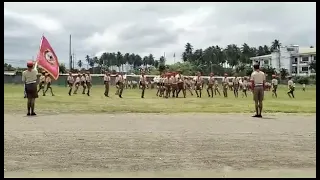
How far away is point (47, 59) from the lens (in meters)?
17.3

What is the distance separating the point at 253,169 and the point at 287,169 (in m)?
0.48

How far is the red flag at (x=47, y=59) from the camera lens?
17000 millimetres

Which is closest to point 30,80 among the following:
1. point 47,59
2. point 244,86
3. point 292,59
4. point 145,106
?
point 47,59

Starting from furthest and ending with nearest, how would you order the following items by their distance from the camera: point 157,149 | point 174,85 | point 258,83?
point 174,85
point 258,83
point 157,149

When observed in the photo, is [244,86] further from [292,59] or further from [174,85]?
[292,59]

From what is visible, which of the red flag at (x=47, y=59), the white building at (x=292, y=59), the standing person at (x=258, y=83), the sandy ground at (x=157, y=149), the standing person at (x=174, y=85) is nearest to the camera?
the sandy ground at (x=157, y=149)

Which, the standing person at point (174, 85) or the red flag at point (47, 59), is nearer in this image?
the red flag at point (47, 59)

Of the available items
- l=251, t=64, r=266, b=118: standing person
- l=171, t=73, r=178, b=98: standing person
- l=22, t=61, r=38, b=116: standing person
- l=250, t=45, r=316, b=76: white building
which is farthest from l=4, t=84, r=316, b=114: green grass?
l=250, t=45, r=316, b=76: white building

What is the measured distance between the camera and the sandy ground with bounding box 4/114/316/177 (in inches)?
261

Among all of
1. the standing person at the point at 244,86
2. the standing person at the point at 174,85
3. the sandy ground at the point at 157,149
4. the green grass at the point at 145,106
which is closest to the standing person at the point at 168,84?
the standing person at the point at 174,85

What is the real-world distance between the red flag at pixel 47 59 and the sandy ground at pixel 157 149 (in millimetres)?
5143

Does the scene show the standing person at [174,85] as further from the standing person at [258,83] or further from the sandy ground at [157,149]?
the sandy ground at [157,149]

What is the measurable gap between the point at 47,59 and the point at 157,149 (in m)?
10.2
